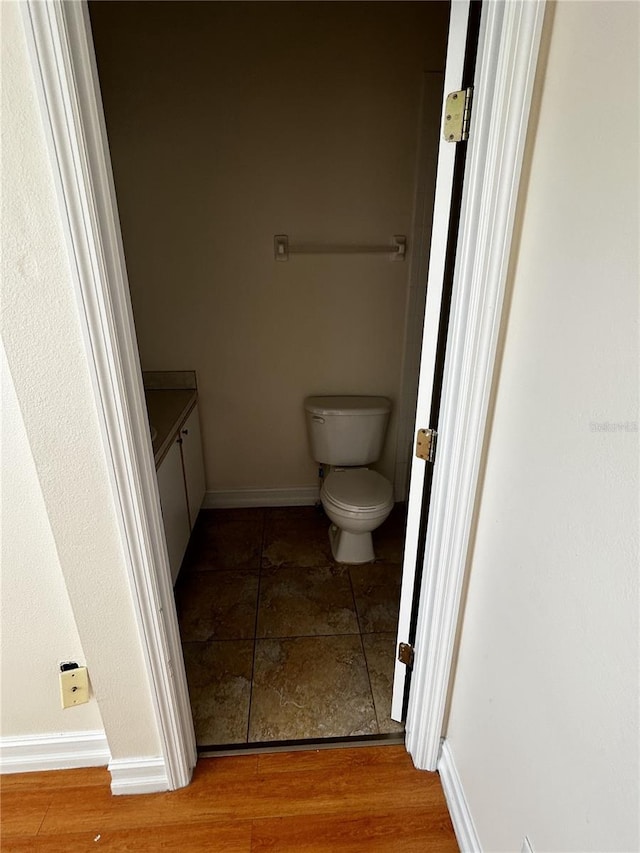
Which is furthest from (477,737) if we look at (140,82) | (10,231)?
(140,82)

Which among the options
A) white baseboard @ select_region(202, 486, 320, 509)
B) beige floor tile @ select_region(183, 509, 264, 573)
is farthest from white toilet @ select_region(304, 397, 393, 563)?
beige floor tile @ select_region(183, 509, 264, 573)

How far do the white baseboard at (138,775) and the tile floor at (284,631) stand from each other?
0.54 ft

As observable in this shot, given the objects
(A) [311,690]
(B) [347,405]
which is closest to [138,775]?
(A) [311,690]

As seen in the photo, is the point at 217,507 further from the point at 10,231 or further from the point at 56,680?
the point at 10,231

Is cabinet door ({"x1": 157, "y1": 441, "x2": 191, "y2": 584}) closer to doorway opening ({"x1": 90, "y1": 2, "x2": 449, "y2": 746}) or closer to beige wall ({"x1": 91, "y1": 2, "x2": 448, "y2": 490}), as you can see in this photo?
doorway opening ({"x1": 90, "y1": 2, "x2": 449, "y2": 746})

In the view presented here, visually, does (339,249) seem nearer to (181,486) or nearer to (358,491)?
(358,491)

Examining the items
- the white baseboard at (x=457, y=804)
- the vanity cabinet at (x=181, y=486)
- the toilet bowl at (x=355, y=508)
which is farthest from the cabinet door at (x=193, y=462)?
the white baseboard at (x=457, y=804)

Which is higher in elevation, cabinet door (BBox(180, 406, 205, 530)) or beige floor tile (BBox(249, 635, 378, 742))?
cabinet door (BBox(180, 406, 205, 530))

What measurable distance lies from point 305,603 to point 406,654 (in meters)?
0.73

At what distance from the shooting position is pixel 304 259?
2.37 metres

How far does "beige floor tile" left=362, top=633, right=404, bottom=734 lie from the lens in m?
1.60

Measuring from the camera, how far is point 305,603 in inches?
82.7

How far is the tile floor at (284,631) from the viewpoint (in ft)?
5.28

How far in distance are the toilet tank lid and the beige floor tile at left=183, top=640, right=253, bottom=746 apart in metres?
1.12
